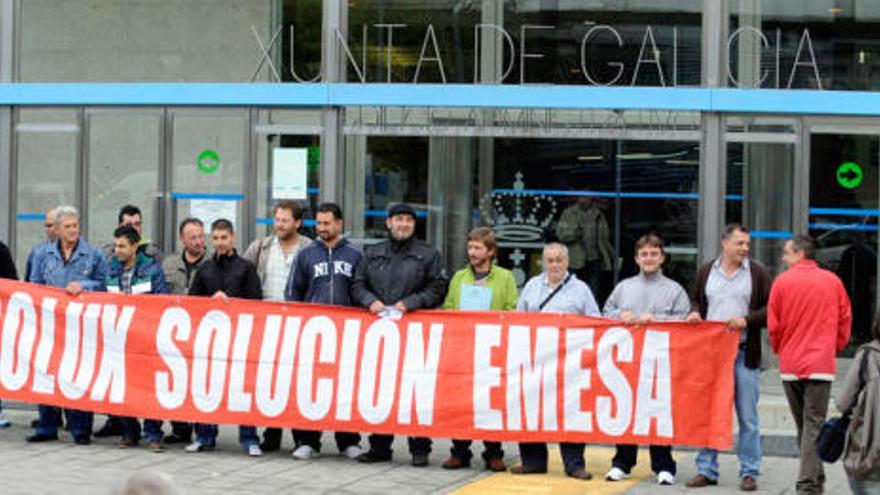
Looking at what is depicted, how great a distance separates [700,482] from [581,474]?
0.86 metres

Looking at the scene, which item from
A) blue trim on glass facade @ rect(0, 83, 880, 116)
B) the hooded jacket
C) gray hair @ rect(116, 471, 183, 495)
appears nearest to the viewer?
gray hair @ rect(116, 471, 183, 495)

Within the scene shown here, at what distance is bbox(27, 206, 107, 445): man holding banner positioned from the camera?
13.3 metres

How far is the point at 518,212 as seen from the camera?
57.4 feet

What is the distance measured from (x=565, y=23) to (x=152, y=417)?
22.6ft

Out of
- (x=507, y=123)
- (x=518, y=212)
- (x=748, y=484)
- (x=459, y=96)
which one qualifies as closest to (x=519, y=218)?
(x=518, y=212)

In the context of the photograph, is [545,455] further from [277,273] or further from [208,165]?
[208,165]

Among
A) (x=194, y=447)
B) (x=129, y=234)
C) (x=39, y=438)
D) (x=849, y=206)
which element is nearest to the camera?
(x=194, y=447)

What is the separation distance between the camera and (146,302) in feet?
42.9

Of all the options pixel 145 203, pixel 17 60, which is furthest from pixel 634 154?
pixel 17 60

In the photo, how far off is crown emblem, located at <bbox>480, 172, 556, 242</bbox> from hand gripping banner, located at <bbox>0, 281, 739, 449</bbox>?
16.9ft

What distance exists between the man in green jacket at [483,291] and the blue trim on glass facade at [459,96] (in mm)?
5048

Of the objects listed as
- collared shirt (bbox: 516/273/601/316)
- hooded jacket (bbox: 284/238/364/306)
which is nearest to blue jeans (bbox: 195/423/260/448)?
hooded jacket (bbox: 284/238/364/306)

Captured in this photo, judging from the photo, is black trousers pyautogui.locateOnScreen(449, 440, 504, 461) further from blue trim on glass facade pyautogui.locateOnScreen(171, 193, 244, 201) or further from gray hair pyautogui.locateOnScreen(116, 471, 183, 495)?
gray hair pyautogui.locateOnScreen(116, 471, 183, 495)

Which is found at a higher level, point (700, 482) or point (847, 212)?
point (847, 212)
